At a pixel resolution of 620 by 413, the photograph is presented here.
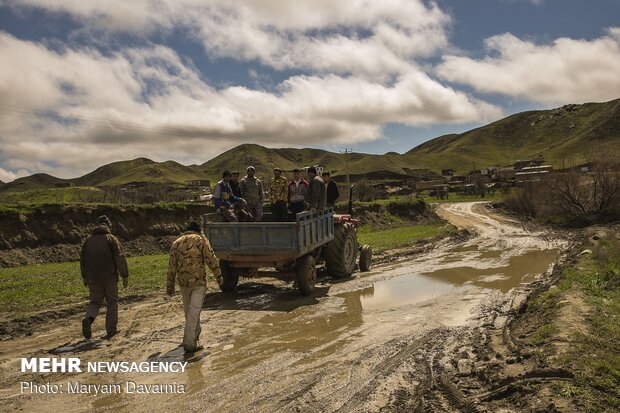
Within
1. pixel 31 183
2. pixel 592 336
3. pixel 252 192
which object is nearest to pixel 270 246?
pixel 252 192

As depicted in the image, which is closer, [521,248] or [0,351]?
[0,351]

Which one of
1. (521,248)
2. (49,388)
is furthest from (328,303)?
(521,248)

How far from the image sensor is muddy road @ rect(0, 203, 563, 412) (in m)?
5.25

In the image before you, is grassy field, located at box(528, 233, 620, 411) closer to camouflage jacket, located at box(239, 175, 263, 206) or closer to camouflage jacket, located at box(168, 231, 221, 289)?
camouflage jacket, located at box(168, 231, 221, 289)

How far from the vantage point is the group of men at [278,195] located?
11.2 meters

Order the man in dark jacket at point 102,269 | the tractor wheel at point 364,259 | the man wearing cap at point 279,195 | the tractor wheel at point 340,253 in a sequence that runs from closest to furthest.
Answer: the man in dark jacket at point 102,269, the man wearing cap at point 279,195, the tractor wheel at point 340,253, the tractor wheel at point 364,259

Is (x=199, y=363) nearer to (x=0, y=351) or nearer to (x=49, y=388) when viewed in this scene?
(x=49, y=388)

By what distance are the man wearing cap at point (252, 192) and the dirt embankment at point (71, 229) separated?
43.6ft

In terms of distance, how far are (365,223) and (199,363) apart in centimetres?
3080

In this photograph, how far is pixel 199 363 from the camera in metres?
6.46

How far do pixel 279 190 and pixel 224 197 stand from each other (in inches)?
58.3

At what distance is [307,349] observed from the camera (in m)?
7.01

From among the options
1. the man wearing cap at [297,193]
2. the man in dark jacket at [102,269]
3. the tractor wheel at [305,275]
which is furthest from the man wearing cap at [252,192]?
the man in dark jacket at [102,269]

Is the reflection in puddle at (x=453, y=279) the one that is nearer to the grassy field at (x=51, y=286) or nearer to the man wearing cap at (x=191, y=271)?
the man wearing cap at (x=191, y=271)
